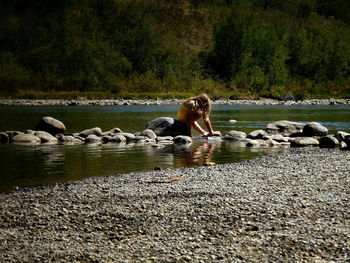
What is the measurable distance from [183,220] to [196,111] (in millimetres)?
12212

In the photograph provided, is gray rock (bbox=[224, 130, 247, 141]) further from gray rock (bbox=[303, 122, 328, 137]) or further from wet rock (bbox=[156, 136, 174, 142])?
gray rock (bbox=[303, 122, 328, 137])

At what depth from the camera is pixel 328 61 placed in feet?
296

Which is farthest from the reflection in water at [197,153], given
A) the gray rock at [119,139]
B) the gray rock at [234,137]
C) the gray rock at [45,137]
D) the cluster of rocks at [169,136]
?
the gray rock at [45,137]

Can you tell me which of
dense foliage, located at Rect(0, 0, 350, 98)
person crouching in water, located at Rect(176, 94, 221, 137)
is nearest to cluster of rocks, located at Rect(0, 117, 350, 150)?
person crouching in water, located at Rect(176, 94, 221, 137)

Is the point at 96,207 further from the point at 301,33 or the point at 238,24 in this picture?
the point at 301,33

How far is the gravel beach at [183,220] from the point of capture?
236 inches

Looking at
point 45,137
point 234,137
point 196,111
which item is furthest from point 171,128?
point 45,137

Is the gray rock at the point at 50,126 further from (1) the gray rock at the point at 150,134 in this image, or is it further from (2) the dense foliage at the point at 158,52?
(2) the dense foliage at the point at 158,52

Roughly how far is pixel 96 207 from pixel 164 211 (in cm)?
129

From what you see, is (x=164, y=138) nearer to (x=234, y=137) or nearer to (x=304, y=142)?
(x=234, y=137)

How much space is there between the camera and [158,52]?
283 feet

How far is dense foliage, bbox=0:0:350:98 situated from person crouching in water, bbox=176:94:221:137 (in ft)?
164

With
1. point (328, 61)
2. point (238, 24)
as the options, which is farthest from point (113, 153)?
point (328, 61)

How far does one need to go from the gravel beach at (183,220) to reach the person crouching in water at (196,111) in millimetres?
7909
